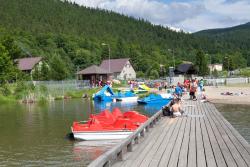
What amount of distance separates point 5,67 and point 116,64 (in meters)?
65.3

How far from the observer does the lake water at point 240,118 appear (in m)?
24.6

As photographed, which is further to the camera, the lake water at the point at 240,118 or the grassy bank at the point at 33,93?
the grassy bank at the point at 33,93

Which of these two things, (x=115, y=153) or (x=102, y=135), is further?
(x=102, y=135)

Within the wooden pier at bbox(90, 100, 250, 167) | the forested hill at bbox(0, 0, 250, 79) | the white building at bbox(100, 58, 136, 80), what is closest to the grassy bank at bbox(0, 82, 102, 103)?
the forested hill at bbox(0, 0, 250, 79)

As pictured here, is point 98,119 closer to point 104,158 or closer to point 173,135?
point 173,135

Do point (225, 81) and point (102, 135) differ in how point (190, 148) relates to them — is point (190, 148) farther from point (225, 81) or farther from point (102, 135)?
point (225, 81)

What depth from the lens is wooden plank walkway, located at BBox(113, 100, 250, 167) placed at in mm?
11836

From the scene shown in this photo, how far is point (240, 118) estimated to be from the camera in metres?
31.7

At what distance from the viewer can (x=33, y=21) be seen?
166 m

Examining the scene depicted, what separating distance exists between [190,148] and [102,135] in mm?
9128

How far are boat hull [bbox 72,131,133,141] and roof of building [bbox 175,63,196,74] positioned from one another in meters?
125

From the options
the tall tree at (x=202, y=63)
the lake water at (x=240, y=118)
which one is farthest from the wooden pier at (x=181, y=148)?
the tall tree at (x=202, y=63)

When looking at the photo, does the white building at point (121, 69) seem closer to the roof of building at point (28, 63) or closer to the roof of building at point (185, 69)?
the roof of building at point (185, 69)

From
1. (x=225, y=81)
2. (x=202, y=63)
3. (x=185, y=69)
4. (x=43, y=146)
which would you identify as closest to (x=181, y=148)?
(x=43, y=146)
